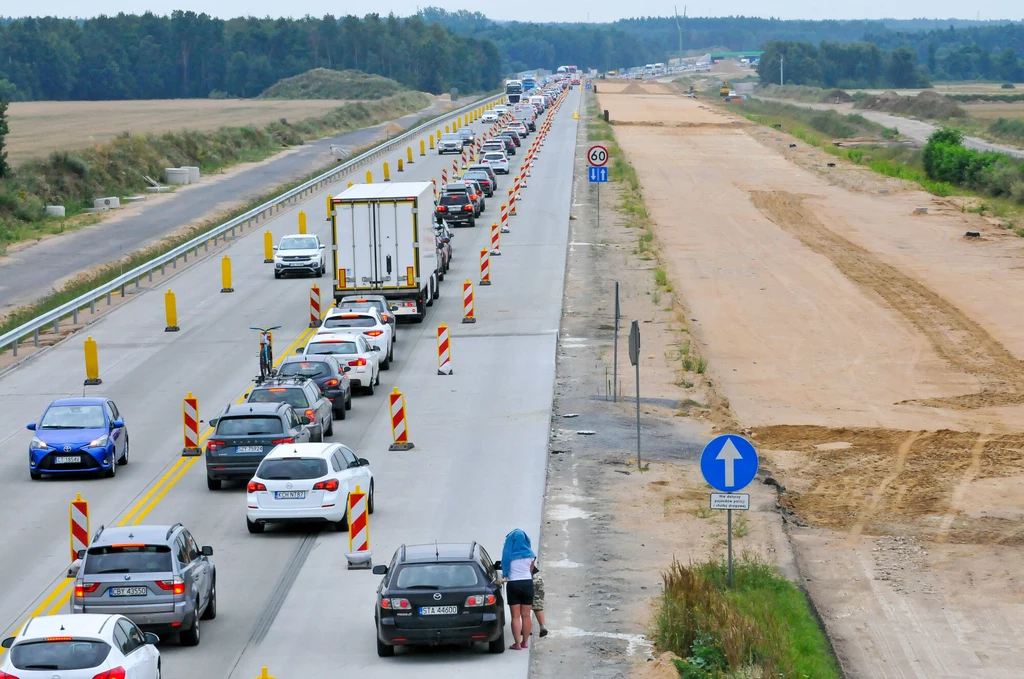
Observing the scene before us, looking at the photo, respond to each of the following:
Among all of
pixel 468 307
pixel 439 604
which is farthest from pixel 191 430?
pixel 468 307

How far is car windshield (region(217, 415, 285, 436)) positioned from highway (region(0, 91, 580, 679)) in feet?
3.35

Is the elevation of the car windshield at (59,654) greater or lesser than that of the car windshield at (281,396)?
greater

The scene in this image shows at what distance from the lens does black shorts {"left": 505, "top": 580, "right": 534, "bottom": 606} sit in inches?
606

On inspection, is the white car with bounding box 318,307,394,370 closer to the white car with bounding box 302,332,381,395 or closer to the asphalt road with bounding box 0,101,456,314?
the white car with bounding box 302,332,381,395

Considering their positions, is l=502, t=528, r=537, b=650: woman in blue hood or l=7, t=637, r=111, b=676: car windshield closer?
l=7, t=637, r=111, b=676: car windshield

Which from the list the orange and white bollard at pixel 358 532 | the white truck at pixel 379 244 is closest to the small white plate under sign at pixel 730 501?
A: the orange and white bollard at pixel 358 532

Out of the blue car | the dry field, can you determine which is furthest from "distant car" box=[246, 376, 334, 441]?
the dry field

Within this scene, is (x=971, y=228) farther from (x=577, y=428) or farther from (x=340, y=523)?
(x=340, y=523)

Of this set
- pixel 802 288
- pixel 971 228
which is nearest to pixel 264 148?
pixel 971 228

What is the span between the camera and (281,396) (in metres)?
25.7

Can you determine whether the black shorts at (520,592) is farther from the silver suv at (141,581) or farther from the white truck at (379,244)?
the white truck at (379,244)

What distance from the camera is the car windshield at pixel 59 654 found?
12.2 m

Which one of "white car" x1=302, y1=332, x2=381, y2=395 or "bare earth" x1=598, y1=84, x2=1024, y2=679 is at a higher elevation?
"white car" x1=302, y1=332, x2=381, y2=395

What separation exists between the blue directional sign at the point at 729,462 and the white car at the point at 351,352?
49.3ft
